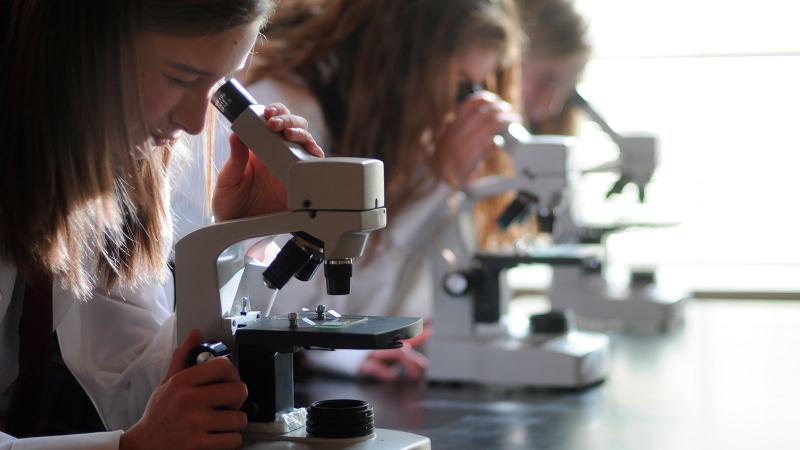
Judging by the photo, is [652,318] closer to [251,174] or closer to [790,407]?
[790,407]

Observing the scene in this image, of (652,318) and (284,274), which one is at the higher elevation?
(284,274)

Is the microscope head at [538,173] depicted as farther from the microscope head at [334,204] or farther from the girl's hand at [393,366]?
the microscope head at [334,204]

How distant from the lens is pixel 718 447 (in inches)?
65.3

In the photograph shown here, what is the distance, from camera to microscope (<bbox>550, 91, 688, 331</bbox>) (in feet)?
9.27

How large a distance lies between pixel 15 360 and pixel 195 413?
43 cm

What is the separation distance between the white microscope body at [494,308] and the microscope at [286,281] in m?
0.94

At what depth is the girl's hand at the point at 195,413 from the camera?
1196 millimetres

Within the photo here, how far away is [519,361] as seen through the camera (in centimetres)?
220

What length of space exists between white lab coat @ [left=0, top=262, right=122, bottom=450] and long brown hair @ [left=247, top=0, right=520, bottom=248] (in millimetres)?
1214

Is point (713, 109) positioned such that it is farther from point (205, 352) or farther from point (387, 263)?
point (205, 352)

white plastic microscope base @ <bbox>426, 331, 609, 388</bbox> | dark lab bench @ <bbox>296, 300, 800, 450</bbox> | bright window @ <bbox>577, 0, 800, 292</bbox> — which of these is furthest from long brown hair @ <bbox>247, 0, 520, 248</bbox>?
bright window @ <bbox>577, 0, 800, 292</bbox>

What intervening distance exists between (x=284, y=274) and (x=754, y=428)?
0.92m

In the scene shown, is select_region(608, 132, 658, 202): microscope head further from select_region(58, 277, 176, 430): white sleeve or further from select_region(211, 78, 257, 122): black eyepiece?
select_region(211, 78, 257, 122): black eyepiece

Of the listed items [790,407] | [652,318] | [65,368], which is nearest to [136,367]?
[65,368]
